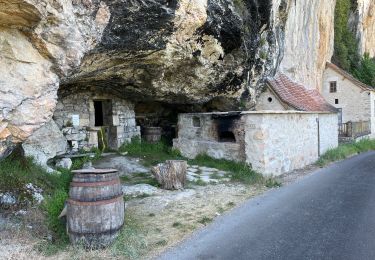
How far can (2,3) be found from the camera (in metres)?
3.80

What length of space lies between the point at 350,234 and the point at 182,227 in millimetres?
2540

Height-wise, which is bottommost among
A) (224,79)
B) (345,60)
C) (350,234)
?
(350,234)

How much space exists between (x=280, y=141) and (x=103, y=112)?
18.4 feet

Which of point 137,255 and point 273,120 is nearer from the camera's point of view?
point 137,255

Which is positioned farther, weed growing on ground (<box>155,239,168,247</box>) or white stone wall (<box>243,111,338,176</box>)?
white stone wall (<box>243,111,338,176</box>)

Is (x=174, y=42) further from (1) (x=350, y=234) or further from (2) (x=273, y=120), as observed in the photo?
(1) (x=350, y=234)

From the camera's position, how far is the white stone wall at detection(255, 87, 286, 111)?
39.3 feet

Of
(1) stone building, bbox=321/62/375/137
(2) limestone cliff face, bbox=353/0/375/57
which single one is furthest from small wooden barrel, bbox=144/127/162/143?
(2) limestone cliff face, bbox=353/0/375/57

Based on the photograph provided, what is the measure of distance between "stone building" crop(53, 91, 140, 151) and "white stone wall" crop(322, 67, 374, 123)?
51.7 feet

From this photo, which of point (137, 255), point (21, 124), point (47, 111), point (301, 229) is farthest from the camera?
point (301, 229)

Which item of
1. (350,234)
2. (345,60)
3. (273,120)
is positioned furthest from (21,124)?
(345,60)

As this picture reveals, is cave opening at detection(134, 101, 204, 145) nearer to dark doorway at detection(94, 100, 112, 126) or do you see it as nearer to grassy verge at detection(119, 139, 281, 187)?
grassy verge at detection(119, 139, 281, 187)

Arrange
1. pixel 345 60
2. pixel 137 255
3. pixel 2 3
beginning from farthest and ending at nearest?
pixel 345 60, pixel 137 255, pixel 2 3

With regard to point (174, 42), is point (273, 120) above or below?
below
